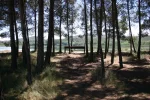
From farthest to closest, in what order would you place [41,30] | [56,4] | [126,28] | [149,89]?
1. [126,28]
2. [56,4]
3. [41,30]
4. [149,89]

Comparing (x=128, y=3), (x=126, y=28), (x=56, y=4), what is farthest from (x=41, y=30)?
(x=126, y=28)

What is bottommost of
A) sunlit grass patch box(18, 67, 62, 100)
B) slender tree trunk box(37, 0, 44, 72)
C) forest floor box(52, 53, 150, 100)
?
forest floor box(52, 53, 150, 100)

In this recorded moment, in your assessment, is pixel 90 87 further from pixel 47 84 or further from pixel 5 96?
pixel 5 96

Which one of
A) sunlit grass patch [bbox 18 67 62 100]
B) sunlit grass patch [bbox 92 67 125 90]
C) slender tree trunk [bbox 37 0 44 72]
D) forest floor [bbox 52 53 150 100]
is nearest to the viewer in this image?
sunlit grass patch [bbox 18 67 62 100]

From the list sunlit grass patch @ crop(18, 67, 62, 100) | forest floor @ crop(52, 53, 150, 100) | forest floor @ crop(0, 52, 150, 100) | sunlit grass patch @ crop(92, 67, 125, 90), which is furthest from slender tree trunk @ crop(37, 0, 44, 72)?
sunlit grass patch @ crop(18, 67, 62, 100)

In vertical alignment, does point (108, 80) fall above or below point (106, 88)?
above

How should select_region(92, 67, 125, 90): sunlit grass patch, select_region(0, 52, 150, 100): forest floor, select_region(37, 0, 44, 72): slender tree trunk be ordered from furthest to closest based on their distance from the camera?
1. select_region(37, 0, 44, 72): slender tree trunk
2. select_region(92, 67, 125, 90): sunlit grass patch
3. select_region(0, 52, 150, 100): forest floor

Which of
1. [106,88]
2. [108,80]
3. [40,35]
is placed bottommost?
[106,88]

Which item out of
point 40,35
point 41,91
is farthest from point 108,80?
point 40,35

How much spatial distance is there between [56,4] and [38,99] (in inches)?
827

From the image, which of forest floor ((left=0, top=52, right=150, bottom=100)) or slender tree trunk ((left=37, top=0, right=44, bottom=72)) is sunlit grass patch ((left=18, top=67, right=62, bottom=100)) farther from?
slender tree trunk ((left=37, top=0, right=44, bottom=72))

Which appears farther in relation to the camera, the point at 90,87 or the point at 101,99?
the point at 90,87

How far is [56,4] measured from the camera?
2809 centimetres

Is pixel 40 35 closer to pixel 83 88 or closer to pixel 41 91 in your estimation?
pixel 83 88
